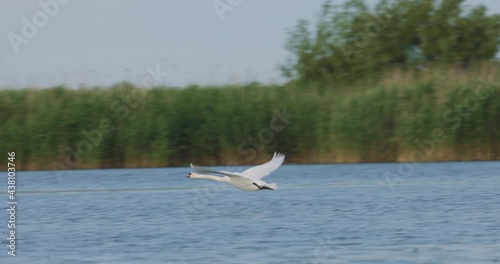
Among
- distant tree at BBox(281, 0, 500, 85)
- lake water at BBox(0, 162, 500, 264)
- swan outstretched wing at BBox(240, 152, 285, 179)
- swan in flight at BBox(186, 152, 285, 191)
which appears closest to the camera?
lake water at BBox(0, 162, 500, 264)

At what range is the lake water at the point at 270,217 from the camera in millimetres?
15328

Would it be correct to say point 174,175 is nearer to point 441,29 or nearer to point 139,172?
point 139,172

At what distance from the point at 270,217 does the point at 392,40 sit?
97.0 ft

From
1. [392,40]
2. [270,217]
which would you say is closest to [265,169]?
[270,217]

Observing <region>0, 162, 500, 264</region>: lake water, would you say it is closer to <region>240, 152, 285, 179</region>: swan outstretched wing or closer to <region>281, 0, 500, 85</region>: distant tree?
<region>240, 152, 285, 179</region>: swan outstretched wing

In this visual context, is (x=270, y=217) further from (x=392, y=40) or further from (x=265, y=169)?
(x=392, y=40)

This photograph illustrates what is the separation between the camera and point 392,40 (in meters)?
48.1

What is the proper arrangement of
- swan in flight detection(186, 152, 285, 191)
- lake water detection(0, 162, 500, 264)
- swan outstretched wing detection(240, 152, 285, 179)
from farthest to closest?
swan outstretched wing detection(240, 152, 285, 179) < swan in flight detection(186, 152, 285, 191) < lake water detection(0, 162, 500, 264)

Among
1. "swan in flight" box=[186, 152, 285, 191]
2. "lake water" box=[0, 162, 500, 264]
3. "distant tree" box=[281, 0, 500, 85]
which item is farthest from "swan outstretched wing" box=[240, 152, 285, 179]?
"distant tree" box=[281, 0, 500, 85]

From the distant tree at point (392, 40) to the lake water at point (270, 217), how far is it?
57.4ft

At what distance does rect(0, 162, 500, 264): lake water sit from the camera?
15328mm

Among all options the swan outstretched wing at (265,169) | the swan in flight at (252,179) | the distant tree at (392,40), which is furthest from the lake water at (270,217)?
the distant tree at (392,40)

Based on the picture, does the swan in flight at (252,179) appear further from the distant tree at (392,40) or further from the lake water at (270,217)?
the distant tree at (392,40)

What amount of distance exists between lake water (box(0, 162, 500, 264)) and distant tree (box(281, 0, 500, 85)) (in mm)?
17503
